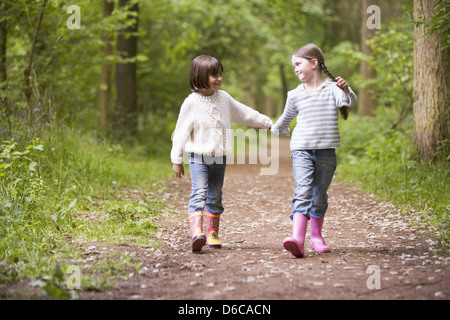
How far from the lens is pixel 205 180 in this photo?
15.8 feet

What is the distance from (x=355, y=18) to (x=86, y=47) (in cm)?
1334

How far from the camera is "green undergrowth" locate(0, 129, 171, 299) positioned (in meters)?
3.86

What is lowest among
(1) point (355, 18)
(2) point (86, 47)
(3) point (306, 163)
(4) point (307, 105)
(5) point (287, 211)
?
(5) point (287, 211)

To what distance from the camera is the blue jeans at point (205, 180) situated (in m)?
4.79

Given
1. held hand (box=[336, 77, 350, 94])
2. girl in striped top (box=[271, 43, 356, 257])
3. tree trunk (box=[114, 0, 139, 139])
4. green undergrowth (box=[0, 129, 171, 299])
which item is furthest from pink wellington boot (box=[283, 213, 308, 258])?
tree trunk (box=[114, 0, 139, 139])

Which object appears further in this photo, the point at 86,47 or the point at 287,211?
the point at 86,47

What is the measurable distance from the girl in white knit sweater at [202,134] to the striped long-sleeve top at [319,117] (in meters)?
0.69

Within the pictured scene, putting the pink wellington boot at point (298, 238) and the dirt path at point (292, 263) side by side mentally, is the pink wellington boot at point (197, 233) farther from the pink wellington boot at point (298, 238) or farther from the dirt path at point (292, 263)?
the pink wellington boot at point (298, 238)

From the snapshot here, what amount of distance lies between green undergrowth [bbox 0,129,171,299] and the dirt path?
0.84 feet

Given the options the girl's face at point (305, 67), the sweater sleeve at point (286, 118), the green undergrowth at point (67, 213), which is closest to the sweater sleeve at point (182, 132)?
the sweater sleeve at point (286, 118)

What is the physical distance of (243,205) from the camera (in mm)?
7824
